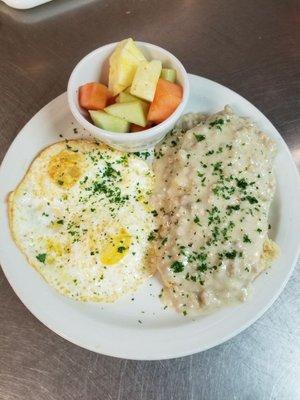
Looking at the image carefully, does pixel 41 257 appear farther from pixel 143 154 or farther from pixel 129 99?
pixel 129 99

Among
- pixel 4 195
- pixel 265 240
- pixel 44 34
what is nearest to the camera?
pixel 265 240

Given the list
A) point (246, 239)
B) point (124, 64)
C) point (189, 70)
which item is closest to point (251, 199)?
point (246, 239)

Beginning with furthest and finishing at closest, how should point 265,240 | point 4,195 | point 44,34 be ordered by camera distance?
1. point 44,34
2. point 4,195
3. point 265,240

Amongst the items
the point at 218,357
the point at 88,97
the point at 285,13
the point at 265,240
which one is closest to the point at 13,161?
the point at 88,97

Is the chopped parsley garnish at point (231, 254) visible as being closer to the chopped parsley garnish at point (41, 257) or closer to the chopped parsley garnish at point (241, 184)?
the chopped parsley garnish at point (241, 184)

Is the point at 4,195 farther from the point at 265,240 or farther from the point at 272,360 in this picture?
the point at 272,360
